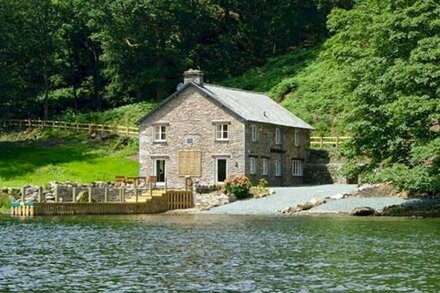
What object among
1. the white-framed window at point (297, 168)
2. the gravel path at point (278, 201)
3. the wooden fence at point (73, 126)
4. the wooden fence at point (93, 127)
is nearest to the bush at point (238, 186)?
the gravel path at point (278, 201)

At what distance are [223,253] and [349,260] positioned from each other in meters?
4.54

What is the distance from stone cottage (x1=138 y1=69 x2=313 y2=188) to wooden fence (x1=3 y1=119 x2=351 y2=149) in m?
6.79

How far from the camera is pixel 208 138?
64.2 meters

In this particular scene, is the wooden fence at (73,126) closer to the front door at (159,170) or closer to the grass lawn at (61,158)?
the grass lawn at (61,158)

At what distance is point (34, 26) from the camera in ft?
291

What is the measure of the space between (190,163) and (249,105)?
6787mm

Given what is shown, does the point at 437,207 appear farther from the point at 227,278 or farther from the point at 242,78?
the point at 242,78

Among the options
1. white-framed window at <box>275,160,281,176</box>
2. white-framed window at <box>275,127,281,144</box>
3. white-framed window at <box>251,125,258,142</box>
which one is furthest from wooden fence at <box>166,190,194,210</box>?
white-framed window at <box>275,127,281,144</box>

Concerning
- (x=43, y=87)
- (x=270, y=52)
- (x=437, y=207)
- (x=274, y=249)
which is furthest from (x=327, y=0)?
(x=274, y=249)

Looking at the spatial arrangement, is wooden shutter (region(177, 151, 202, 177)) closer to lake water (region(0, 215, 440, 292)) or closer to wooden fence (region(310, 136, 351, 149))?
wooden fence (region(310, 136, 351, 149))

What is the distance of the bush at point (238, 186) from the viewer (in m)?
59.0

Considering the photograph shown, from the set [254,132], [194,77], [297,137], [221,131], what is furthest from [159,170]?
[297,137]

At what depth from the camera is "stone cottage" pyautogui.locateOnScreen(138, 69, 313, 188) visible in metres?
63.5

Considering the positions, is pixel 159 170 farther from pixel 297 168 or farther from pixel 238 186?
pixel 297 168
